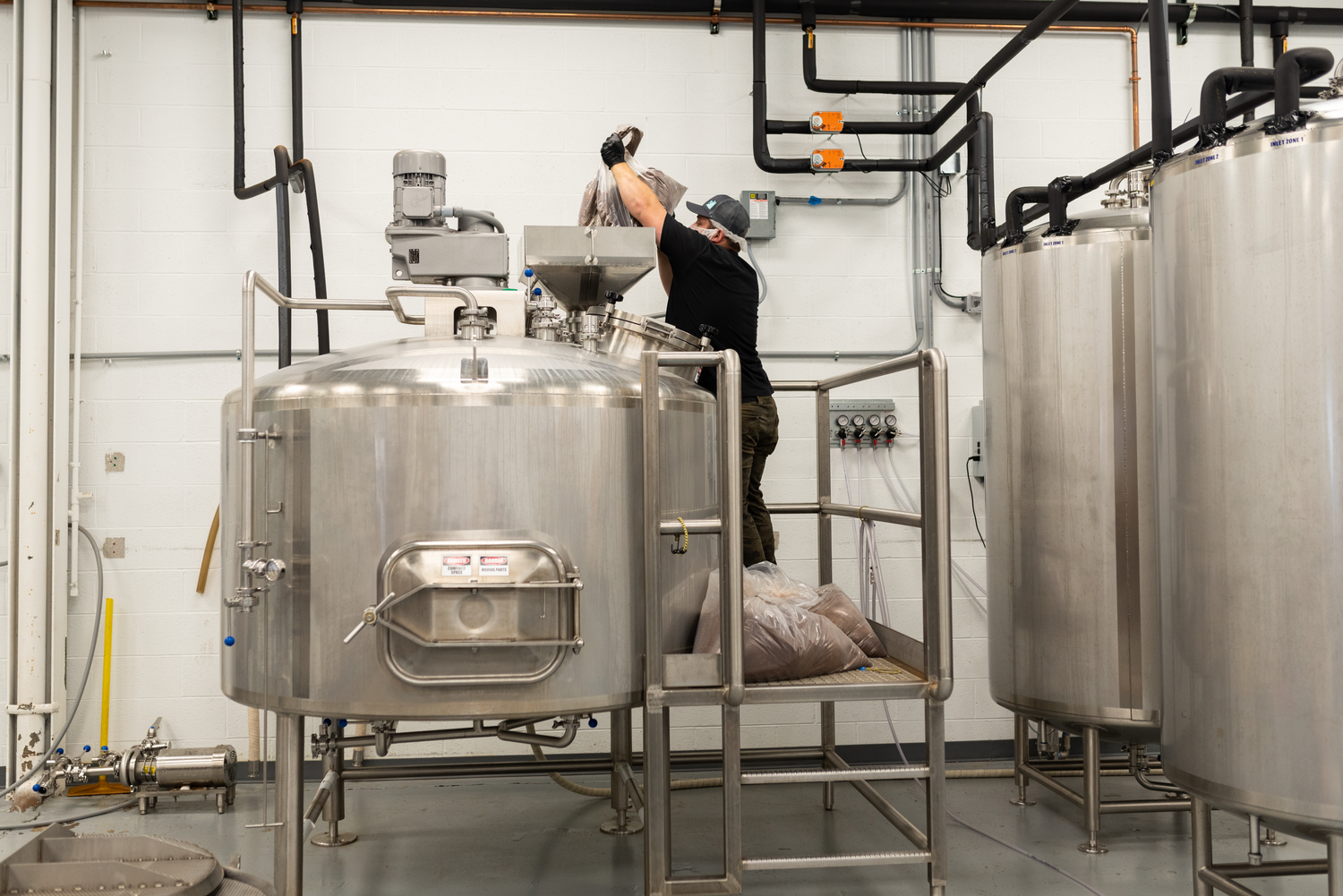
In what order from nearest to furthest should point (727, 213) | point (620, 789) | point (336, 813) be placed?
point (336, 813) → point (620, 789) → point (727, 213)

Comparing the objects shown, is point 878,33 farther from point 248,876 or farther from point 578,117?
point 248,876

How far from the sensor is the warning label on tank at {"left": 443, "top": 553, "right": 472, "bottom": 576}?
5.76 feet

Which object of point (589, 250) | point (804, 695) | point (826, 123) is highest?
point (826, 123)

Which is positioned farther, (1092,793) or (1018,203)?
(1018,203)

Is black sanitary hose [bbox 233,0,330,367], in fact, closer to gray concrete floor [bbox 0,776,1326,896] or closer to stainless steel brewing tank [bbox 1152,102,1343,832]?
gray concrete floor [bbox 0,776,1326,896]

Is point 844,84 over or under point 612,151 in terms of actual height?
over

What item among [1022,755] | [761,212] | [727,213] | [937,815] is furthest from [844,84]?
[937,815]

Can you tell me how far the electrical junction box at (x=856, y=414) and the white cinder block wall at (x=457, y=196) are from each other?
7 cm

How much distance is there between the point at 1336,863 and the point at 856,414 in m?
2.02

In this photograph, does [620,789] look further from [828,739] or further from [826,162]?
[826,162]

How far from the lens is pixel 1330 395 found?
162 cm

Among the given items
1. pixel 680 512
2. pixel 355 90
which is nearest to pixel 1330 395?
pixel 680 512

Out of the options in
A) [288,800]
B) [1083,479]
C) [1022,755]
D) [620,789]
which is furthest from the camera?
[1022,755]

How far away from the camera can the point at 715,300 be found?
2791 mm
